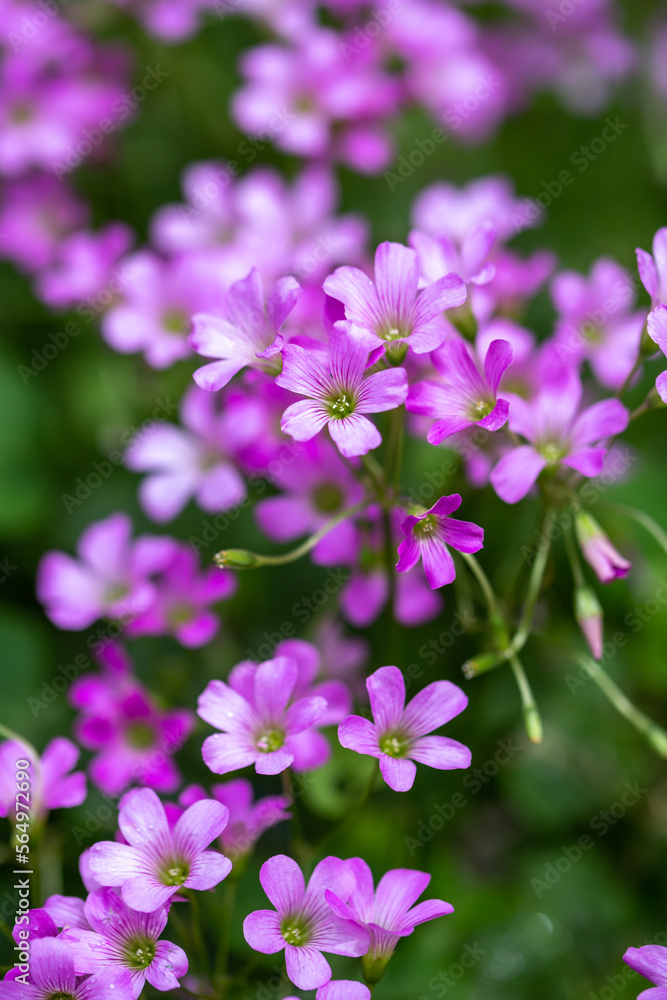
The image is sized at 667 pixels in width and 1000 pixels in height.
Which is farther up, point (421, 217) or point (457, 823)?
point (421, 217)

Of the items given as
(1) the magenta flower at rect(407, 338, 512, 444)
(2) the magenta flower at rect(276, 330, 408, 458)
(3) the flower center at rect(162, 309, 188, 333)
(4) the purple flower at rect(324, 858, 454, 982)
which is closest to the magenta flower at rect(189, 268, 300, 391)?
(2) the magenta flower at rect(276, 330, 408, 458)

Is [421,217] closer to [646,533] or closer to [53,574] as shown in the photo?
[646,533]

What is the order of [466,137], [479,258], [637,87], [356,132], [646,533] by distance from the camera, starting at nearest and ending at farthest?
1. [479,258]
2. [646,533]
3. [356,132]
4. [466,137]
5. [637,87]

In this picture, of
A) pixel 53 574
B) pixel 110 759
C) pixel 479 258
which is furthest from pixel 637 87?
pixel 110 759

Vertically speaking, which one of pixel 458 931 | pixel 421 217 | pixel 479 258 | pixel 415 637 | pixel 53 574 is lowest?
pixel 458 931

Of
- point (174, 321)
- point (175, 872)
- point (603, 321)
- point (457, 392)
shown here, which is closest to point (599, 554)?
point (457, 392)

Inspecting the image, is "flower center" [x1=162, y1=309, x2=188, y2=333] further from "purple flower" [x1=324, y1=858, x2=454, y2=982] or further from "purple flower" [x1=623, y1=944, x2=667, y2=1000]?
"purple flower" [x1=623, y1=944, x2=667, y2=1000]
